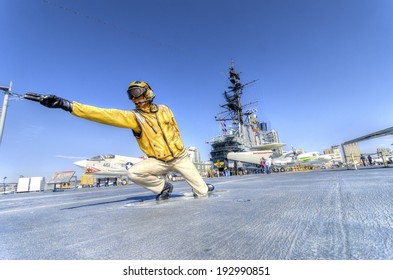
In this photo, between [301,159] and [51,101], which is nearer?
[51,101]

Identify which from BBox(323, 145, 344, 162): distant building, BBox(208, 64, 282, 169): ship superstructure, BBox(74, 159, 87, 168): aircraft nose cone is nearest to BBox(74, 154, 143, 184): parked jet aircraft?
BBox(74, 159, 87, 168): aircraft nose cone

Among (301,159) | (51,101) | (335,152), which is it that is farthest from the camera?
(335,152)

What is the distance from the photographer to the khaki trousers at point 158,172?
2.32 meters

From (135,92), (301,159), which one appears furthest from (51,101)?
(301,159)

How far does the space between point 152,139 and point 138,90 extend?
0.63m

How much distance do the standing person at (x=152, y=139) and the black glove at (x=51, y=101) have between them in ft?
1.27

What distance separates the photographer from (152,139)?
233cm

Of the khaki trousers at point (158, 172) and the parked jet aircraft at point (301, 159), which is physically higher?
the parked jet aircraft at point (301, 159)

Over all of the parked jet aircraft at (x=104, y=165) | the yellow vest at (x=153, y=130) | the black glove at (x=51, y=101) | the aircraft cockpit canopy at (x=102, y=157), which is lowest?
the yellow vest at (x=153, y=130)

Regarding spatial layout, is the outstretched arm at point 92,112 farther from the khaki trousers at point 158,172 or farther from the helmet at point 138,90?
the khaki trousers at point 158,172

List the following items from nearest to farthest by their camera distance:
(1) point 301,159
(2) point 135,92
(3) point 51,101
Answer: (3) point 51,101
(2) point 135,92
(1) point 301,159

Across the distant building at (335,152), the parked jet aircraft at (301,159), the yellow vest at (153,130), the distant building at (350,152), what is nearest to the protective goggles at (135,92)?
the yellow vest at (153,130)

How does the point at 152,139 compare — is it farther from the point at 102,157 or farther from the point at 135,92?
the point at 102,157
